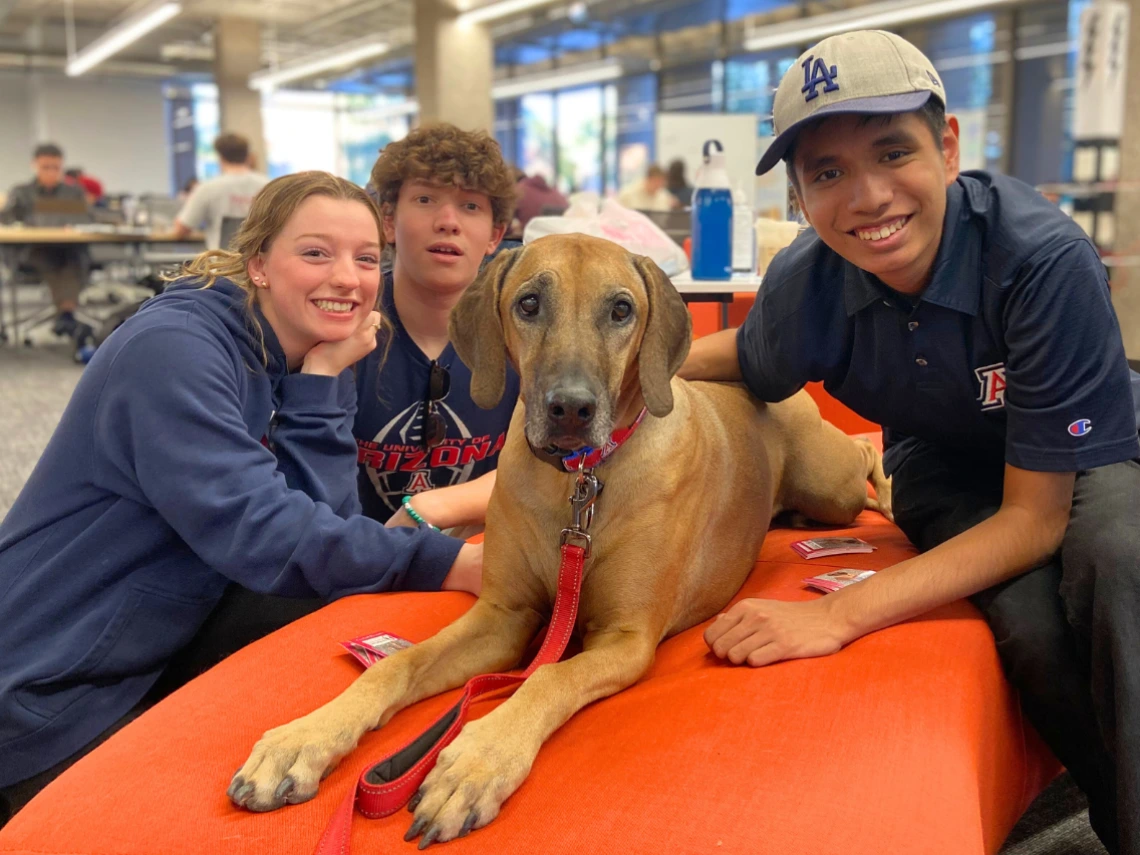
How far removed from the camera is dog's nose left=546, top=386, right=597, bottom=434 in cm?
163

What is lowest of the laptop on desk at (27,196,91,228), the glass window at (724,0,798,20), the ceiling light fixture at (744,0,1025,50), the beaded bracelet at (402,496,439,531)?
the beaded bracelet at (402,496,439,531)

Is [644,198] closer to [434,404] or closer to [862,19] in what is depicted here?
[862,19]

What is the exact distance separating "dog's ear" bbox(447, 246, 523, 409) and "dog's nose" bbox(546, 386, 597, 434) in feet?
0.86

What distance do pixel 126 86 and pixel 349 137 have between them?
16.1ft

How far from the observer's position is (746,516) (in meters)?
2.22

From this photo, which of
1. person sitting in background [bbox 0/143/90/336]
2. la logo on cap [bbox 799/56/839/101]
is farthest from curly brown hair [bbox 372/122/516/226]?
person sitting in background [bbox 0/143/90/336]

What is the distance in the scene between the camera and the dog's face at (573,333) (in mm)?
1678

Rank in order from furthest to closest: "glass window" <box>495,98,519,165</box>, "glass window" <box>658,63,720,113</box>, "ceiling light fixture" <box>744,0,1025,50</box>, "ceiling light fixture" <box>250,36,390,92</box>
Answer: "glass window" <box>495,98,519,165</box>, "ceiling light fixture" <box>250,36,390,92</box>, "glass window" <box>658,63,720,113</box>, "ceiling light fixture" <box>744,0,1025,50</box>

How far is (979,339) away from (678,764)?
1.08 meters

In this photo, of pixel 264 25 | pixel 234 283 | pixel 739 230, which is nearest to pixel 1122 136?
pixel 739 230

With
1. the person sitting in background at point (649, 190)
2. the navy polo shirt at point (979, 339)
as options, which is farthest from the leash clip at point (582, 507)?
the person sitting in background at point (649, 190)

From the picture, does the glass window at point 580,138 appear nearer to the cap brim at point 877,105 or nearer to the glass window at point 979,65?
the glass window at point 979,65

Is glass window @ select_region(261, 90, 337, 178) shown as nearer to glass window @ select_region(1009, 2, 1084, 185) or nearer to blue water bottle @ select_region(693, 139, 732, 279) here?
glass window @ select_region(1009, 2, 1084, 185)

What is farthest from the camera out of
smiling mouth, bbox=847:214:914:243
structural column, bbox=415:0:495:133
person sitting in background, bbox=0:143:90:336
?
structural column, bbox=415:0:495:133
